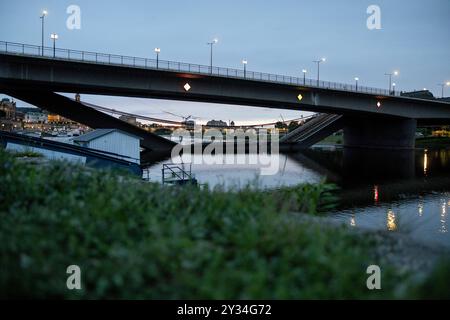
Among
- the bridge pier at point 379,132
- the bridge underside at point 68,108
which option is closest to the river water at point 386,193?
the bridge underside at point 68,108

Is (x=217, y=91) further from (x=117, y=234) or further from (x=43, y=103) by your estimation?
(x=117, y=234)

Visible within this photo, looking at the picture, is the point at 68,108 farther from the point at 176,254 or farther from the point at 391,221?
the point at 176,254

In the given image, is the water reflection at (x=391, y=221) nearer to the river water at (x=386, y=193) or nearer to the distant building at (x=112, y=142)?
the river water at (x=386, y=193)

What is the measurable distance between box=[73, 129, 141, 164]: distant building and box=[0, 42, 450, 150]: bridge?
37.9 ft

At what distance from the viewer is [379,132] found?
81.0 metres

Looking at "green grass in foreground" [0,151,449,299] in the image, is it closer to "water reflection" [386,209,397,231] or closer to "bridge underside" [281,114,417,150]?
"water reflection" [386,209,397,231]

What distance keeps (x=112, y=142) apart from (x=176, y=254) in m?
30.7

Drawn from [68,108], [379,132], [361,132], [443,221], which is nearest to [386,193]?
[443,221]

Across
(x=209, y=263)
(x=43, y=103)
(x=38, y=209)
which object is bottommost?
(x=209, y=263)

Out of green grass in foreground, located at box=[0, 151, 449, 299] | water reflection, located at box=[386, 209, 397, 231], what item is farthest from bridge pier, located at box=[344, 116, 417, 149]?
green grass in foreground, located at box=[0, 151, 449, 299]

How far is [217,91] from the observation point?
51.0 m

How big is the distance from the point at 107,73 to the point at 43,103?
50.9ft

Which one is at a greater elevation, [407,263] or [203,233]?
[203,233]
